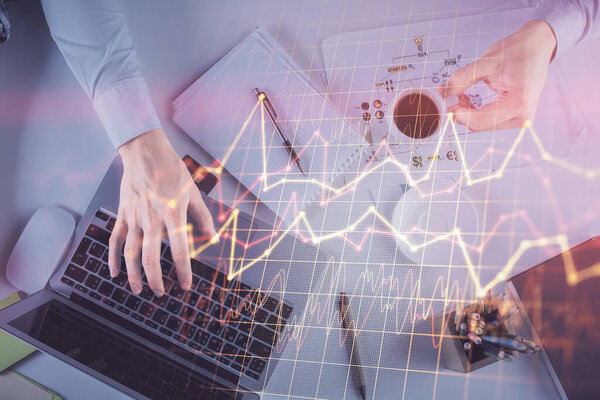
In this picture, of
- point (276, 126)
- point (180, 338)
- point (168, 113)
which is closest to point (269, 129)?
point (276, 126)

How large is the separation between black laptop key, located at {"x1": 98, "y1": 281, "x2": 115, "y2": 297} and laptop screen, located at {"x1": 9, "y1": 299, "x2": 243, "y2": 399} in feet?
0.16

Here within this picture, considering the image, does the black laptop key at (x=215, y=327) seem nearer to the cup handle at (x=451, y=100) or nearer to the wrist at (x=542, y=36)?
the cup handle at (x=451, y=100)

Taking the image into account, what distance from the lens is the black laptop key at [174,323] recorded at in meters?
0.62

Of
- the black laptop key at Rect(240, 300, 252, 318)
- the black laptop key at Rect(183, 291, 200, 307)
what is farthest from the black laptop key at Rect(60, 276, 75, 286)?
the black laptop key at Rect(240, 300, 252, 318)

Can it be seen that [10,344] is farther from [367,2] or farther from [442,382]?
[367,2]

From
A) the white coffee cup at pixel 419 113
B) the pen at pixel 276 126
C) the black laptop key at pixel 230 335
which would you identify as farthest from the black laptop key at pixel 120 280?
the white coffee cup at pixel 419 113

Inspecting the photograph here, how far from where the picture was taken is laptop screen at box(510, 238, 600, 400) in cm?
53

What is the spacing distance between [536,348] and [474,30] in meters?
0.60

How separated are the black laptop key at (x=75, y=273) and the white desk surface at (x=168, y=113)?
0.40 ft

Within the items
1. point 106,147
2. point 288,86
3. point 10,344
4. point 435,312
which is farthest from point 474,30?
point 10,344

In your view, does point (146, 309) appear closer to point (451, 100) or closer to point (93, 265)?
point (93, 265)

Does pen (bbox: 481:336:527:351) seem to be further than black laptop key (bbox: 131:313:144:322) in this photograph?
No

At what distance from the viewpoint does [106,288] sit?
638 millimetres

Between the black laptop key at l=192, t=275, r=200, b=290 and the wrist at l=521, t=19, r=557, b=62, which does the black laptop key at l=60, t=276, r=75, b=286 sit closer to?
the black laptop key at l=192, t=275, r=200, b=290
